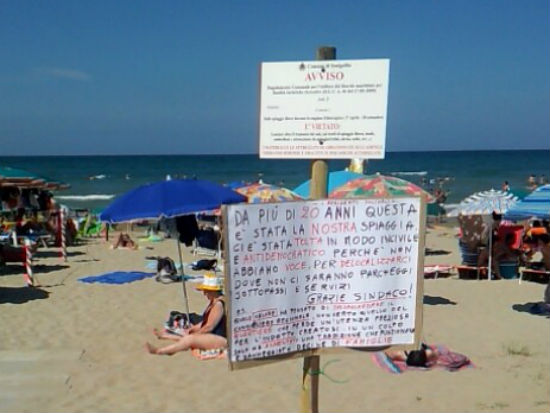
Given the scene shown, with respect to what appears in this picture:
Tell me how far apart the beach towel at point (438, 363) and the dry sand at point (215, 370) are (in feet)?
0.32

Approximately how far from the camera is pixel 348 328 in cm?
308

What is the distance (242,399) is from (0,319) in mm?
4356

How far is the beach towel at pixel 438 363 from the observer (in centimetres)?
602

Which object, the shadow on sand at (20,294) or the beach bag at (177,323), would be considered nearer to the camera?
the beach bag at (177,323)

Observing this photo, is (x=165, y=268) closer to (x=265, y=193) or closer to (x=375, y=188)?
(x=265, y=193)

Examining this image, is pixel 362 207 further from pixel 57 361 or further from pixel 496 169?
pixel 496 169

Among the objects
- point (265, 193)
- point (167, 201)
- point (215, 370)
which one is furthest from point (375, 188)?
point (215, 370)

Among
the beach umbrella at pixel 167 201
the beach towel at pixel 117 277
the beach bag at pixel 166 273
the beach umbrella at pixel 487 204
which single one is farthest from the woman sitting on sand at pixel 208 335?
the beach umbrella at pixel 487 204

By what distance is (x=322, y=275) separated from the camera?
119 inches

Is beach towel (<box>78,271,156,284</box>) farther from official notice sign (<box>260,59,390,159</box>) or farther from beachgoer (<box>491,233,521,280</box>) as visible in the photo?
official notice sign (<box>260,59,390,159</box>)

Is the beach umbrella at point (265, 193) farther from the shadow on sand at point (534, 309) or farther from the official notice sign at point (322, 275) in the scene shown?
the official notice sign at point (322, 275)

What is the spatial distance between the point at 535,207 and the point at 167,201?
505cm

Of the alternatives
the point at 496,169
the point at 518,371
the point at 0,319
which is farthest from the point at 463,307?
the point at 496,169

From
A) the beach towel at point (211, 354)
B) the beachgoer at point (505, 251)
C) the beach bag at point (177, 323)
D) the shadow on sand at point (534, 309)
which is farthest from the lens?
the beachgoer at point (505, 251)
